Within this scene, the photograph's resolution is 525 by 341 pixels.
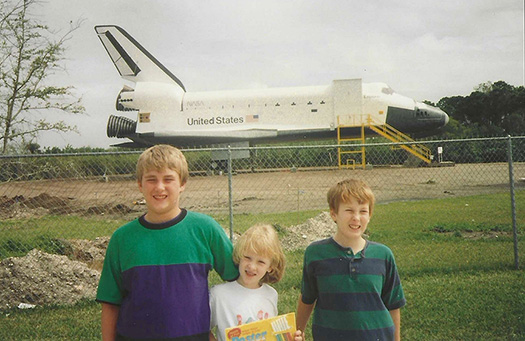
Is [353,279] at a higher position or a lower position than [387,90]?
lower

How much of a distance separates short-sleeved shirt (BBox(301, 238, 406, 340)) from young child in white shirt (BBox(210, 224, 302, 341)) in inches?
8.5

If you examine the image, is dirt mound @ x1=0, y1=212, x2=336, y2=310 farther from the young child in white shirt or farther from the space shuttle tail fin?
the space shuttle tail fin

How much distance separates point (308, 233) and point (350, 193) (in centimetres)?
581

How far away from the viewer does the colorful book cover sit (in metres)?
1.72

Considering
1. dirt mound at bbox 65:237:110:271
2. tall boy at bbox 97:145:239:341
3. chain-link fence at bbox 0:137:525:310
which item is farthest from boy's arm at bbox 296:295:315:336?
dirt mound at bbox 65:237:110:271

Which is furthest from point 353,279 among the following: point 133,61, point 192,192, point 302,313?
point 133,61

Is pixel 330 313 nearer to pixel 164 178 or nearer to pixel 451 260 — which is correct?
pixel 164 178

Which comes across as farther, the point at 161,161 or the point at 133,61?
the point at 133,61

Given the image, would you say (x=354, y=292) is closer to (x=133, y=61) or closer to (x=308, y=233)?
(x=308, y=233)

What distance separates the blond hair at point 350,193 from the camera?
6.53 feet

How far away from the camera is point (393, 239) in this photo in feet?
23.5

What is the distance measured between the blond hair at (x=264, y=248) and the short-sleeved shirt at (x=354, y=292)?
0.59 ft

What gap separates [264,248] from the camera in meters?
1.90

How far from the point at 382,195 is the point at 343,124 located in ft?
28.8
